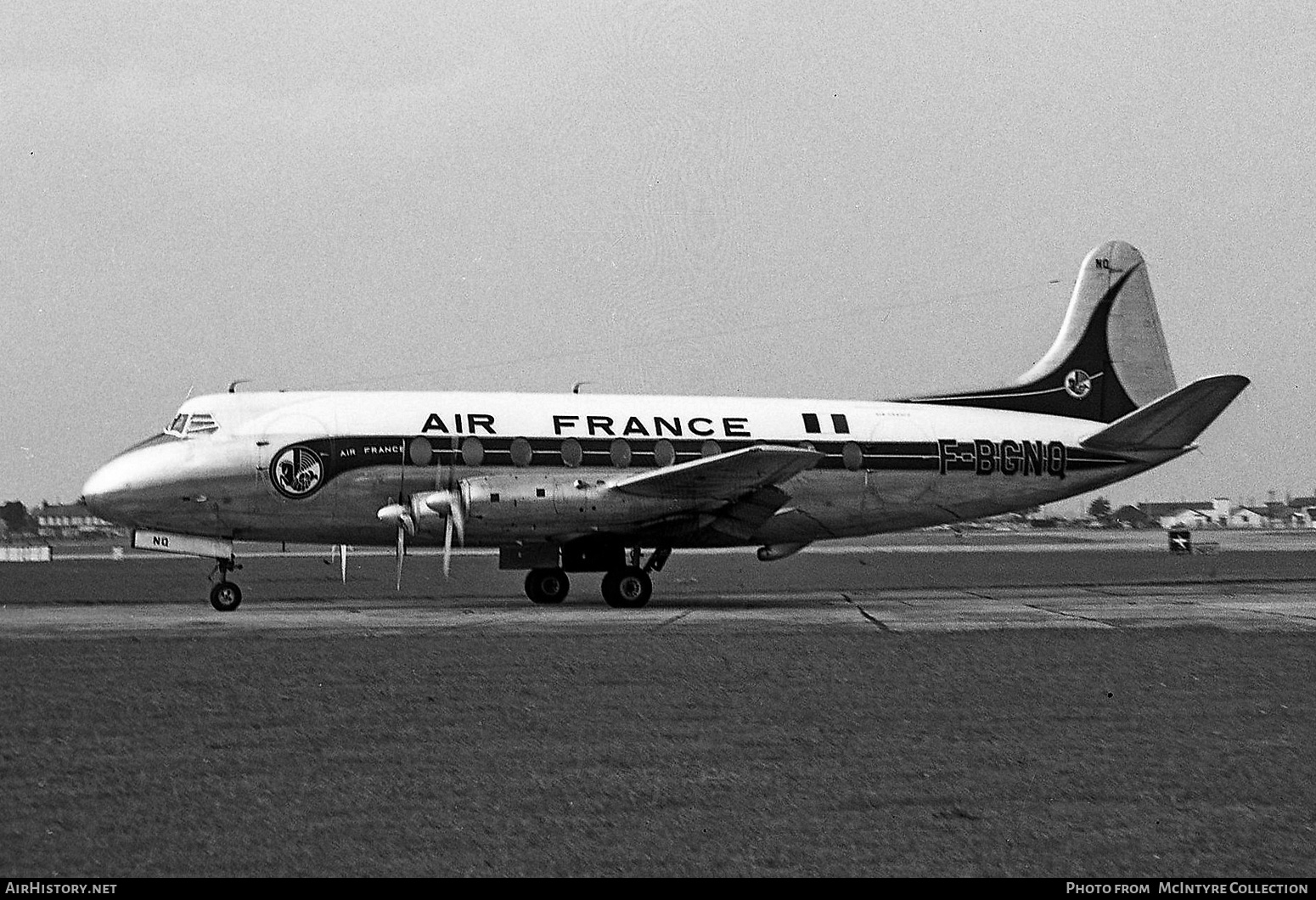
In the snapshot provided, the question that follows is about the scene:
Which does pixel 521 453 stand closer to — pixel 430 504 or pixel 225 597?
pixel 430 504

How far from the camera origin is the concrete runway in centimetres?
2067

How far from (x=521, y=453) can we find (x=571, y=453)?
1.01 meters

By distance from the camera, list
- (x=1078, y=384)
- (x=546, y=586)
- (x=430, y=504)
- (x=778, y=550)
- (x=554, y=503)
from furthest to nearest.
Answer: (x=1078, y=384)
(x=778, y=550)
(x=546, y=586)
(x=554, y=503)
(x=430, y=504)

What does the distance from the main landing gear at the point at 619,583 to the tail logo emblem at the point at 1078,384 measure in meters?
10.9

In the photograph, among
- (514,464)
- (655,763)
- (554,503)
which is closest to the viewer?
(655,763)

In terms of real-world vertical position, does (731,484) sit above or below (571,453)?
below

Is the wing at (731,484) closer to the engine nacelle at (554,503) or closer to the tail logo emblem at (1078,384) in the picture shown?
the engine nacelle at (554,503)

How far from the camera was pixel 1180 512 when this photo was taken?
183 meters

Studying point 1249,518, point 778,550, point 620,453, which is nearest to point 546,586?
point 620,453

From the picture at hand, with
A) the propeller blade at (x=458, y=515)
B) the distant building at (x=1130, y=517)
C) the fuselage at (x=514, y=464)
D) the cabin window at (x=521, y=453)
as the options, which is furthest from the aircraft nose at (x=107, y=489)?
the distant building at (x=1130, y=517)

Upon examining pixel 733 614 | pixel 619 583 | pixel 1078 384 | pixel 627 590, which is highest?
pixel 1078 384

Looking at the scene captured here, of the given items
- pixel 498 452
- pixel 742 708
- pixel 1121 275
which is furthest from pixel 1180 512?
pixel 742 708

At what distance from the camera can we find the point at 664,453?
28641 millimetres

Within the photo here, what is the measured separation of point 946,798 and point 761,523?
65.4 feet
